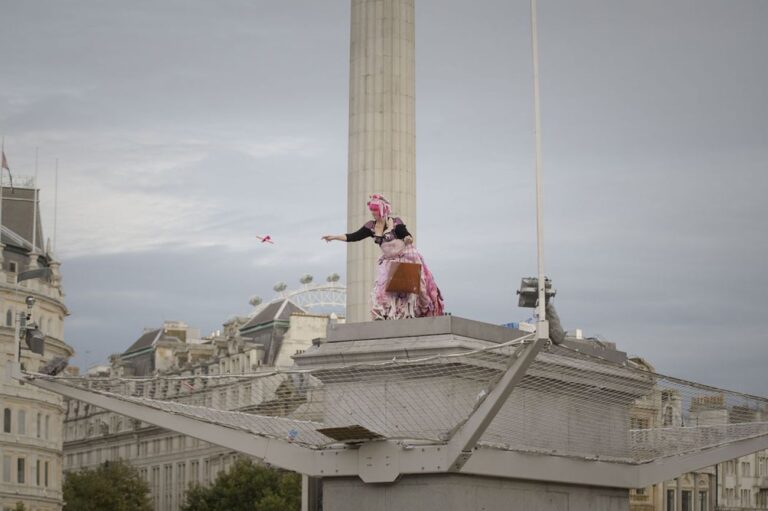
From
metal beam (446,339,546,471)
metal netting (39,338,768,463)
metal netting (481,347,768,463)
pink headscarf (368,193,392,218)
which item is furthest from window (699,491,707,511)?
metal beam (446,339,546,471)

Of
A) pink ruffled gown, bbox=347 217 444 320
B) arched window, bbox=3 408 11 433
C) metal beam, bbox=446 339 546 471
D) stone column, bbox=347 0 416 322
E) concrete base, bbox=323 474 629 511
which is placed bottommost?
concrete base, bbox=323 474 629 511

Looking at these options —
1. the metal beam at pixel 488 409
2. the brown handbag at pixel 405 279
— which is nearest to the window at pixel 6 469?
the brown handbag at pixel 405 279

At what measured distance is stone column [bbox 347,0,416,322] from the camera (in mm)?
46281

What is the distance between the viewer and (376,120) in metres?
46.3

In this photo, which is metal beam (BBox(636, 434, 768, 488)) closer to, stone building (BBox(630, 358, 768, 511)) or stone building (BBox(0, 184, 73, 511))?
stone building (BBox(630, 358, 768, 511))

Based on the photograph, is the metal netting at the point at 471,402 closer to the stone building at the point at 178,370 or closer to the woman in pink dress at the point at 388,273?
the woman in pink dress at the point at 388,273

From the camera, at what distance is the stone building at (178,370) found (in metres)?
111

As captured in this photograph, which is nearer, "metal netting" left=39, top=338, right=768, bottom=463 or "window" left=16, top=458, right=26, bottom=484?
"metal netting" left=39, top=338, right=768, bottom=463

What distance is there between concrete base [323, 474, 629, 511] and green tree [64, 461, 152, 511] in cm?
6892

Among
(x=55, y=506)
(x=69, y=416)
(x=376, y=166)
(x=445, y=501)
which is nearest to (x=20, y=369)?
(x=445, y=501)

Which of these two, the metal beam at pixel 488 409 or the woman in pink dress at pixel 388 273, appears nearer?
the metal beam at pixel 488 409

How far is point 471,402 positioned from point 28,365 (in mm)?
57934

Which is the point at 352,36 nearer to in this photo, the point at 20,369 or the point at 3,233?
the point at 20,369

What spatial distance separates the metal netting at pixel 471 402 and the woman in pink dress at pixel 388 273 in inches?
83.0
